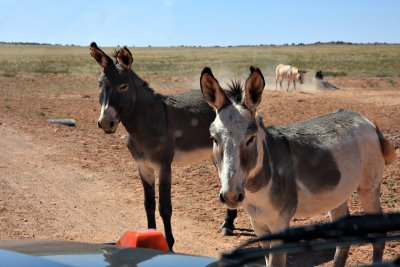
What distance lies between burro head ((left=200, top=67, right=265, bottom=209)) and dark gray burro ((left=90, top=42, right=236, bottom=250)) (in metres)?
2.53

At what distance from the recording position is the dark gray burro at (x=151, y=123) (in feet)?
24.4

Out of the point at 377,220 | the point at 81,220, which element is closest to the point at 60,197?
the point at 81,220

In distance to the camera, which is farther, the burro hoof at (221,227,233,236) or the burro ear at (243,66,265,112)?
the burro hoof at (221,227,233,236)

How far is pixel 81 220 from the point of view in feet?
29.2

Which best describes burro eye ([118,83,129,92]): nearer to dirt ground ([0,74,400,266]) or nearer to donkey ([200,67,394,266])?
dirt ground ([0,74,400,266])

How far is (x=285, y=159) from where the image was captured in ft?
17.4

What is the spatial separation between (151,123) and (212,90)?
272cm

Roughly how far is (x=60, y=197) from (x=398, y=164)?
5.74 meters

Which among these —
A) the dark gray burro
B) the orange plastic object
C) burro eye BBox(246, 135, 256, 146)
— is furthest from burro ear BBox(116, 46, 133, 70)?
the orange plastic object

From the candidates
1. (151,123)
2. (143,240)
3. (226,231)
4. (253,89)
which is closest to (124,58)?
(151,123)

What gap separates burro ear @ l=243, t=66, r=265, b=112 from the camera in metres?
4.87

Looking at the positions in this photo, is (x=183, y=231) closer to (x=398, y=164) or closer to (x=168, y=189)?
(x=168, y=189)

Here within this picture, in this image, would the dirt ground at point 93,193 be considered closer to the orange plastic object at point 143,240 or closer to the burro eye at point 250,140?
the burro eye at point 250,140

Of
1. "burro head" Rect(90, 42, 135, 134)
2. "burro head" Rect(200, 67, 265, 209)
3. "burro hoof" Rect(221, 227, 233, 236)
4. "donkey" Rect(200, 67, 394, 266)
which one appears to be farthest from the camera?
"burro hoof" Rect(221, 227, 233, 236)
